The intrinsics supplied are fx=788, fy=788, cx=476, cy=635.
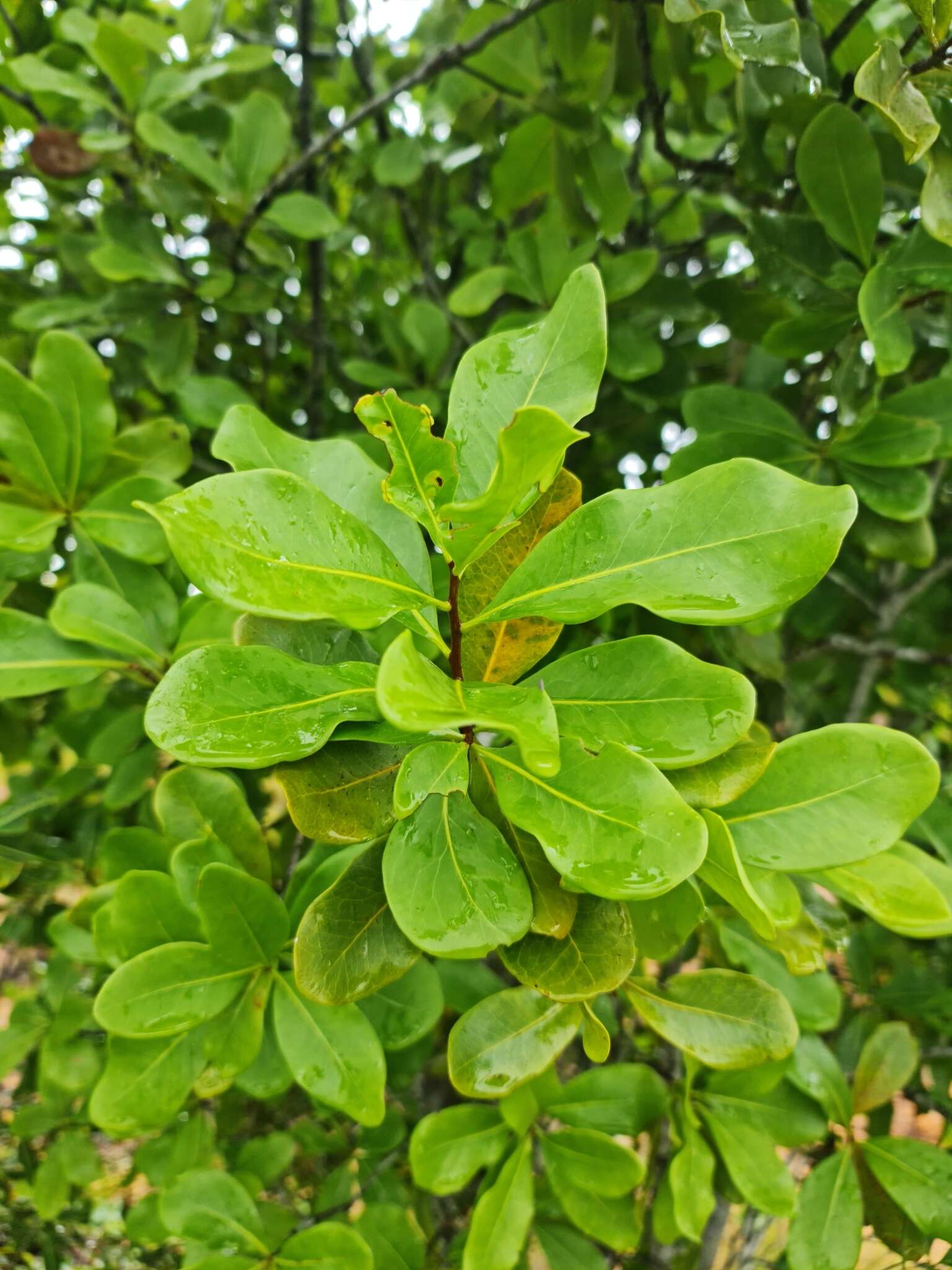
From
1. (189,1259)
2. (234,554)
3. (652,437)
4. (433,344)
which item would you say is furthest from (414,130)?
(189,1259)

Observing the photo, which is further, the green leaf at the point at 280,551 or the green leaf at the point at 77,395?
the green leaf at the point at 77,395

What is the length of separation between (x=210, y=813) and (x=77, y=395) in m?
0.43

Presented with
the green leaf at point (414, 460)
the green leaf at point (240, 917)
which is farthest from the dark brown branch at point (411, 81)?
the green leaf at point (240, 917)

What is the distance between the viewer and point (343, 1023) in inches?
24.4

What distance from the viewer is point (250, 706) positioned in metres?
0.47

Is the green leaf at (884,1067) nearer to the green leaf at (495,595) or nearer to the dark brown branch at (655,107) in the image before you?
the green leaf at (495,595)

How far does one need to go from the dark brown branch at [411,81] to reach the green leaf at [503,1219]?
116 centimetres

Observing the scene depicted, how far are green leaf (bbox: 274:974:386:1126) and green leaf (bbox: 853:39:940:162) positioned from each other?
0.78 meters

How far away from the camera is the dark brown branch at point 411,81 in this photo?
96 centimetres

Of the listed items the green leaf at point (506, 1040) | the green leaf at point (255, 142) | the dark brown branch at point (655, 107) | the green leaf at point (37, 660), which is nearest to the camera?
the green leaf at point (506, 1040)

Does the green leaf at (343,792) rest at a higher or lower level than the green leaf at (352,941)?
higher

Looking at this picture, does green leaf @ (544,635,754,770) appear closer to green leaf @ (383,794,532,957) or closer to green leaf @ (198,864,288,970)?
green leaf @ (383,794,532,957)

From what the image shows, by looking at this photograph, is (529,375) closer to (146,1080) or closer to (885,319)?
(885,319)

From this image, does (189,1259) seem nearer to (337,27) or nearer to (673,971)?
(673,971)
